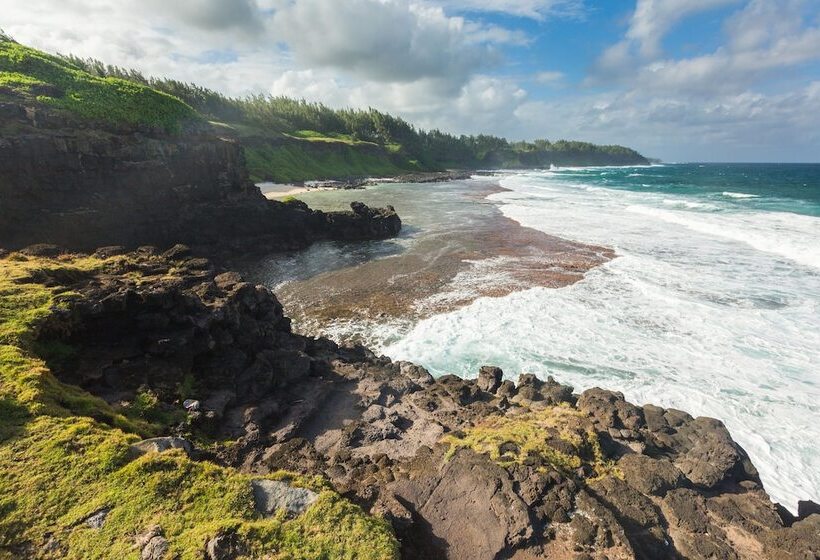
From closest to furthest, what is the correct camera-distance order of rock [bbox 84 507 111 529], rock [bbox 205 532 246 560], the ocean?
rock [bbox 205 532 246 560], rock [bbox 84 507 111 529], the ocean

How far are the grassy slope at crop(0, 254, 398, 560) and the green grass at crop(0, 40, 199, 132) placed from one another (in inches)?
875

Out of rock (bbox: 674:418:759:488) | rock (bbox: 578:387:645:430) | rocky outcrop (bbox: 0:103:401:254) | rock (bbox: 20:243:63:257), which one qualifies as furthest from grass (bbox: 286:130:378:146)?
rock (bbox: 674:418:759:488)

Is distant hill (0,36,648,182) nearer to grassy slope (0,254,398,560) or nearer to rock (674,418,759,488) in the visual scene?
grassy slope (0,254,398,560)

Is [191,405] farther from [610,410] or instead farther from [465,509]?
[610,410]

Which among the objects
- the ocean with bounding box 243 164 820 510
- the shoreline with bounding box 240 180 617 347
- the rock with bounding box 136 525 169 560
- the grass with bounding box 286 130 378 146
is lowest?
the shoreline with bounding box 240 180 617 347

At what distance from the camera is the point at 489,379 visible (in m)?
11.8

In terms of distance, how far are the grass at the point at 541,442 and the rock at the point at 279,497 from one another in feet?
10.3

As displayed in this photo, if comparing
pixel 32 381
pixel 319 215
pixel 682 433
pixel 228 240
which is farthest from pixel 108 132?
pixel 682 433

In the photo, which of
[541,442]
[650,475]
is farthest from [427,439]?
[650,475]

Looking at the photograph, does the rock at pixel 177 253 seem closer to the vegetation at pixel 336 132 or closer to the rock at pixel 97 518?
the rock at pixel 97 518

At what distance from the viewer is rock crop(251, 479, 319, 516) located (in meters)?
5.62

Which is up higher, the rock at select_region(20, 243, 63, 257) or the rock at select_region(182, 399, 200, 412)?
the rock at select_region(20, 243, 63, 257)

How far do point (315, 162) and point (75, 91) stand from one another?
75.5m

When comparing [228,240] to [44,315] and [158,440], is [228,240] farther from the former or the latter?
[158,440]
